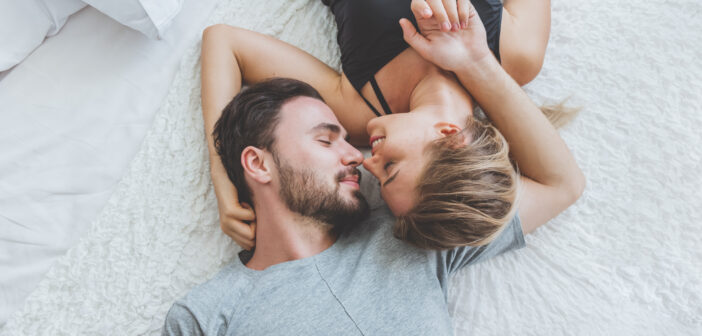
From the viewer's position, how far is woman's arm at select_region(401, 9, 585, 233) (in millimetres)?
983

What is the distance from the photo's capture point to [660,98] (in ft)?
3.61

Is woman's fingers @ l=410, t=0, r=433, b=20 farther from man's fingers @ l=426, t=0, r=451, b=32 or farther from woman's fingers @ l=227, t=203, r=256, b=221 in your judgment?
woman's fingers @ l=227, t=203, r=256, b=221

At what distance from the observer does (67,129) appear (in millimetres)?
1074

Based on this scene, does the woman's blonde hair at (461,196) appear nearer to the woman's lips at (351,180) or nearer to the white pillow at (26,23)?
the woman's lips at (351,180)

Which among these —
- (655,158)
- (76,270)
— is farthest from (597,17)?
(76,270)

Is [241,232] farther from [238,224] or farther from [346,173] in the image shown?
[346,173]

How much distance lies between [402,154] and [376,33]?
368mm

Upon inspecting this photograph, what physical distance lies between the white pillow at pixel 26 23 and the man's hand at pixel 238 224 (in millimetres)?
658

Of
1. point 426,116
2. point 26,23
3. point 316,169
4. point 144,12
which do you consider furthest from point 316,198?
point 26,23

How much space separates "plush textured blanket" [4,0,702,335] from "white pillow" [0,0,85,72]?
0.33m

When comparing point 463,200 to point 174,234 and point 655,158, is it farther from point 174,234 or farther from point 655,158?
point 174,234

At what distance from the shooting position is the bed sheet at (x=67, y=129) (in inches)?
39.4

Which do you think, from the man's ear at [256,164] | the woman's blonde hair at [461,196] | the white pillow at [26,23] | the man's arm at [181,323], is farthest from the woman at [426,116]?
the white pillow at [26,23]

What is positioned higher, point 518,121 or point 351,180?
point 518,121
